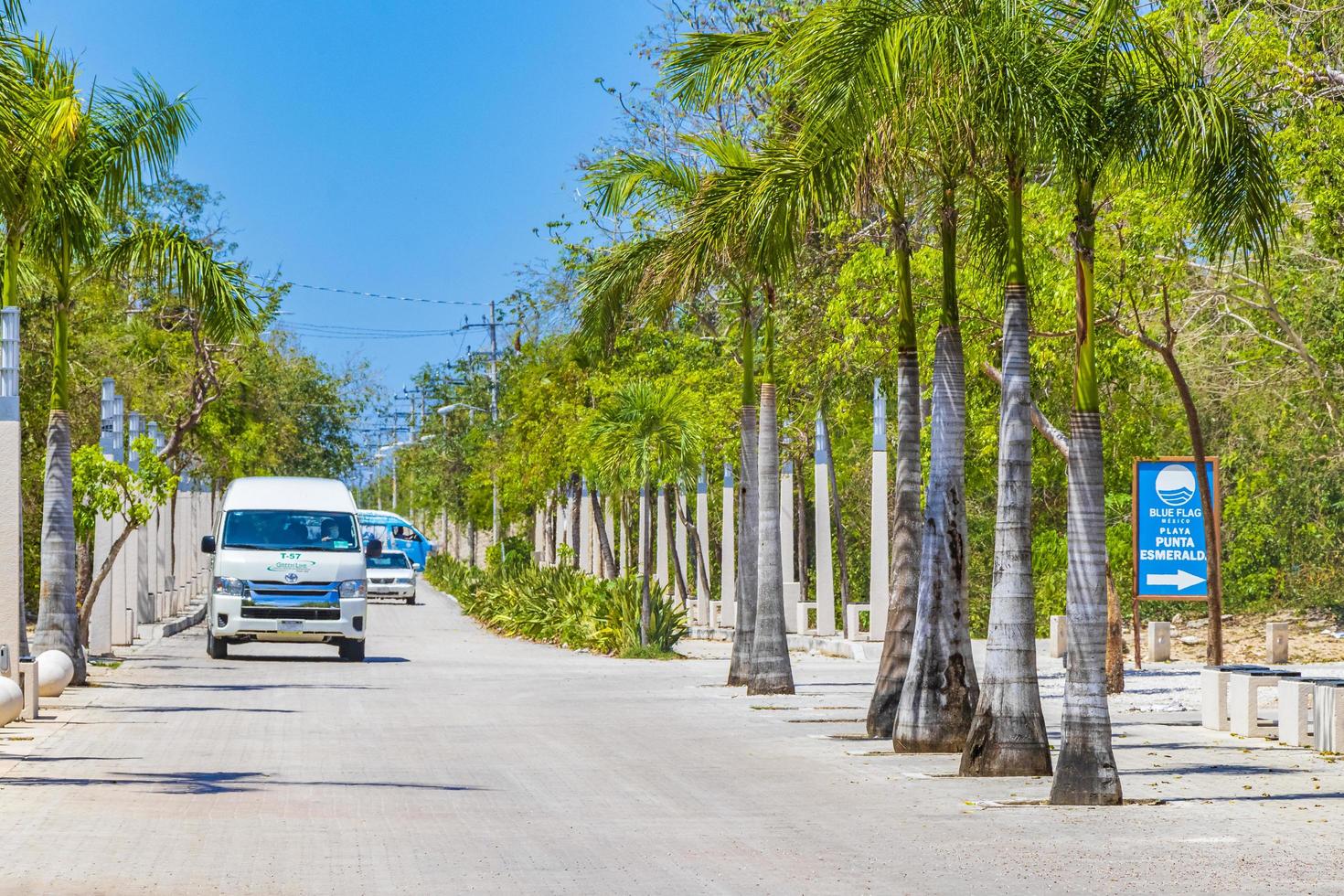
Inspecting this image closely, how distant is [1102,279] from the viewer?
23734 millimetres

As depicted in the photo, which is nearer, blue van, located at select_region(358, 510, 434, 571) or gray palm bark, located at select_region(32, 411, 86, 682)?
gray palm bark, located at select_region(32, 411, 86, 682)

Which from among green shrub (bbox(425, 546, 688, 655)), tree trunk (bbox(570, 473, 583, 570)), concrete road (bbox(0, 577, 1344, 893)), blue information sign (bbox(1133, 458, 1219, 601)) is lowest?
concrete road (bbox(0, 577, 1344, 893))

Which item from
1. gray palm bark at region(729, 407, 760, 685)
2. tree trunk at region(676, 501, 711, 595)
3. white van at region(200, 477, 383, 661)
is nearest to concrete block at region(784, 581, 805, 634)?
tree trunk at region(676, 501, 711, 595)

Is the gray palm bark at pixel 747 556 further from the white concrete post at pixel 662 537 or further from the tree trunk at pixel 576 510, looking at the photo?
the tree trunk at pixel 576 510

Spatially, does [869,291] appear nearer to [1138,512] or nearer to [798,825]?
[1138,512]

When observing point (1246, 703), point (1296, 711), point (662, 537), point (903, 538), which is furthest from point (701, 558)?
point (1296, 711)

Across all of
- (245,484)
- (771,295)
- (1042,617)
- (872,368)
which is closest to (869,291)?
(771,295)

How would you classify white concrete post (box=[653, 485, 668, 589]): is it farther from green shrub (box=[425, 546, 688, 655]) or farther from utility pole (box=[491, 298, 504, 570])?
utility pole (box=[491, 298, 504, 570])

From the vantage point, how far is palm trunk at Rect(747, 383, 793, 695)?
23484 mm

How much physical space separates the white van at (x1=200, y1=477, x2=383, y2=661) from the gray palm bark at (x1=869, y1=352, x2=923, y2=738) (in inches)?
514

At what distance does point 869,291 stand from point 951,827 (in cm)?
1518

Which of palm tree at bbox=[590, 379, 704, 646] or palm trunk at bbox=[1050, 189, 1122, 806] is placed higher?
palm tree at bbox=[590, 379, 704, 646]

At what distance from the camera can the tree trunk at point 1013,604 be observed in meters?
14.1

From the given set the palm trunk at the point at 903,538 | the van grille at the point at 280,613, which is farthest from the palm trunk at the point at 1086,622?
the van grille at the point at 280,613
